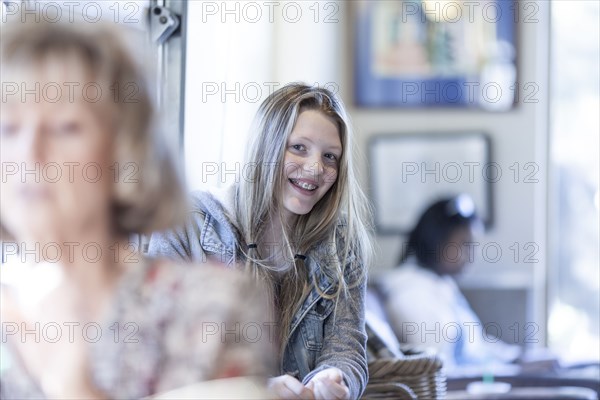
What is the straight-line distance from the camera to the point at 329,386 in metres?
1.49

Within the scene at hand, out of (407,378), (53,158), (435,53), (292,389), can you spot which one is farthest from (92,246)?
(435,53)

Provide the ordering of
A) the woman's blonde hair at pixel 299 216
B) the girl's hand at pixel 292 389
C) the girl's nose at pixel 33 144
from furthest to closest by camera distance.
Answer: the woman's blonde hair at pixel 299 216, the girl's hand at pixel 292 389, the girl's nose at pixel 33 144

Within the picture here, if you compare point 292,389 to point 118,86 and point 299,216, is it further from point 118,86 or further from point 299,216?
point 118,86

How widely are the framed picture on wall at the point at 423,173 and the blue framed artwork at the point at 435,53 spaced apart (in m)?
0.17

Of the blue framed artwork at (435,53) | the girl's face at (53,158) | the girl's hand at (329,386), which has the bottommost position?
the girl's hand at (329,386)

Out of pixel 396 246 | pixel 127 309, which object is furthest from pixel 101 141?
pixel 396 246

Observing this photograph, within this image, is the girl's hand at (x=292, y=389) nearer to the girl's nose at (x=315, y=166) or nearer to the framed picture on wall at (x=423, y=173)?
the girl's nose at (x=315, y=166)

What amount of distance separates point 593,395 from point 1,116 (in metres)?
2.09

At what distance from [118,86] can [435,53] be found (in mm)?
3577

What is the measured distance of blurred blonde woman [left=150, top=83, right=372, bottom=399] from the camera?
5.15ft

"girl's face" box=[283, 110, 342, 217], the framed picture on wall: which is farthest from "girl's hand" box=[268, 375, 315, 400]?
the framed picture on wall

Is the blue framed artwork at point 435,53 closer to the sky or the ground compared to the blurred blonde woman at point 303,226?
closer to the sky

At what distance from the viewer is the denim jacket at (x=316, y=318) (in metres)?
1.52

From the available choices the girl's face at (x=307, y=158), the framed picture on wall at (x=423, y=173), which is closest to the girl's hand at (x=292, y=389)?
the girl's face at (x=307, y=158)
